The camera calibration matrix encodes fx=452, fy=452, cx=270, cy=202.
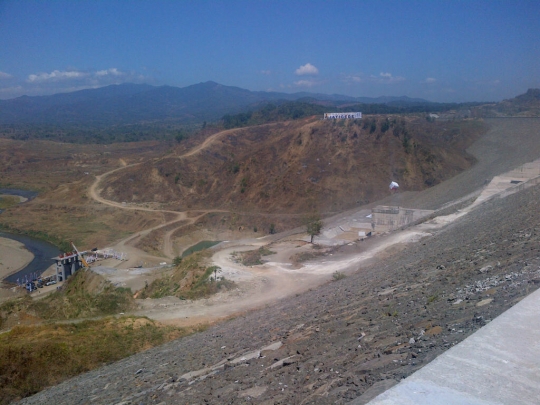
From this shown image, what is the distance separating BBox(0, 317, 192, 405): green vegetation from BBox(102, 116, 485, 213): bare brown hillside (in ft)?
124

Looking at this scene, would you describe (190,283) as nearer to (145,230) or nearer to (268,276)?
(268,276)

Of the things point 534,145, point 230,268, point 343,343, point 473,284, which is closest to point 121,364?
point 343,343

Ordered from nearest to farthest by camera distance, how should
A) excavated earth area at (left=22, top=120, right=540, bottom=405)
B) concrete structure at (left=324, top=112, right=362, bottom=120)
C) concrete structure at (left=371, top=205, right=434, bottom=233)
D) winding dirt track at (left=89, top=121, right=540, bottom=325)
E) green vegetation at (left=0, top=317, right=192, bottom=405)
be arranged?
excavated earth area at (left=22, top=120, right=540, bottom=405), green vegetation at (left=0, top=317, right=192, bottom=405), winding dirt track at (left=89, top=121, right=540, bottom=325), concrete structure at (left=371, top=205, right=434, bottom=233), concrete structure at (left=324, top=112, right=362, bottom=120)

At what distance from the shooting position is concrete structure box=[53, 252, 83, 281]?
128ft

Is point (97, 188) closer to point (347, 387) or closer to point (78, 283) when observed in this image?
point (78, 283)

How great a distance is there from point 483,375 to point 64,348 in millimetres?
12895

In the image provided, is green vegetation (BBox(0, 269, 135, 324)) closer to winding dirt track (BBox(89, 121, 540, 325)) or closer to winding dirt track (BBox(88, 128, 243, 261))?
winding dirt track (BBox(89, 121, 540, 325))

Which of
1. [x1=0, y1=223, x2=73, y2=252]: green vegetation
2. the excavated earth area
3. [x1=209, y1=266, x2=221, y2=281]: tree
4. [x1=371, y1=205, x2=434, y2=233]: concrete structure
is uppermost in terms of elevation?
the excavated earth area

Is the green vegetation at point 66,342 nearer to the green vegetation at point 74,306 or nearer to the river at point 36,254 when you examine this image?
the green vegetation at point 74,306

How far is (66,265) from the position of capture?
3934cm

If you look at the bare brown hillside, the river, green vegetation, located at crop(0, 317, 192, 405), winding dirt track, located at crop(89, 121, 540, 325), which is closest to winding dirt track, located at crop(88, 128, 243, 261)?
the bare brown hillside

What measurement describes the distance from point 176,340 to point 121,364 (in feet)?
8.88

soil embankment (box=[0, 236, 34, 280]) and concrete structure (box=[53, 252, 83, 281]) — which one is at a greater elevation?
concrete structure (box=[53, 252, 83, 281])

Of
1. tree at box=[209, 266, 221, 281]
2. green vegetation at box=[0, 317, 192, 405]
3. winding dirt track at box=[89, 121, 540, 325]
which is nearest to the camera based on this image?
green vegetation at box=[0, 317, 192, 405]
